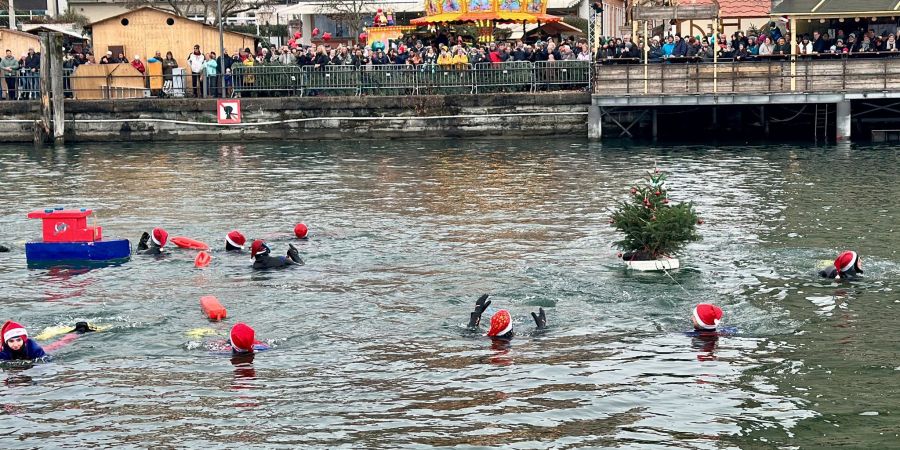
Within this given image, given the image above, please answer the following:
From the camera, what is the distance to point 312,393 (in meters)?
15.7

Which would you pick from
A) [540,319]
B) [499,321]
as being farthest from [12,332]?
[540,319]

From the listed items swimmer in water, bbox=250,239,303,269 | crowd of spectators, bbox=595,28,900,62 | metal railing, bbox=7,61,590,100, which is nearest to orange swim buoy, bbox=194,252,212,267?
swimmer in water, bbox=250,239,303,269

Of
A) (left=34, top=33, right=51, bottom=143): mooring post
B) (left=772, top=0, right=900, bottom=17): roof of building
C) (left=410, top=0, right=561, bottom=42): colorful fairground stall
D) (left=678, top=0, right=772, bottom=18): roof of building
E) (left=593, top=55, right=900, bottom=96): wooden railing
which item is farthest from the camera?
(left=678, top=0, right=772, bottom=18): roof of building

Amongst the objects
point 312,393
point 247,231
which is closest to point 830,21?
point 247,231

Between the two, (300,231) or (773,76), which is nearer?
(300,231)

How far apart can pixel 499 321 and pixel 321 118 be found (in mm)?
28933

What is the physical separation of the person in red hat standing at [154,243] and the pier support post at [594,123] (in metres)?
21.5

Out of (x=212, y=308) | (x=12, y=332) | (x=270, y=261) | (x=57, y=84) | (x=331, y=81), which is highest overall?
(x=57, y=84)

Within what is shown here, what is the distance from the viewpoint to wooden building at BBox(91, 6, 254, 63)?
48906 mm

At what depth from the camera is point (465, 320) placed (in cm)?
1938

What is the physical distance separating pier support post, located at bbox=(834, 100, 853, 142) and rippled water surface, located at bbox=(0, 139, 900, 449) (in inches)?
304

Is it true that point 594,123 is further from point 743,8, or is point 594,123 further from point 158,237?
point 158,237

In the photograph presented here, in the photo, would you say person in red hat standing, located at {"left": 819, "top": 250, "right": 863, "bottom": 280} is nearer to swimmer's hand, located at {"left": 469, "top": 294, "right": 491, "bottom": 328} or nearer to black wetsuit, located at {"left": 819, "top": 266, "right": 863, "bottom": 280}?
black wetsuit, located at {"left": 819, "top": 266, "right": 863, "bottom": 280}

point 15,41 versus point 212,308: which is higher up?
point 15,41
